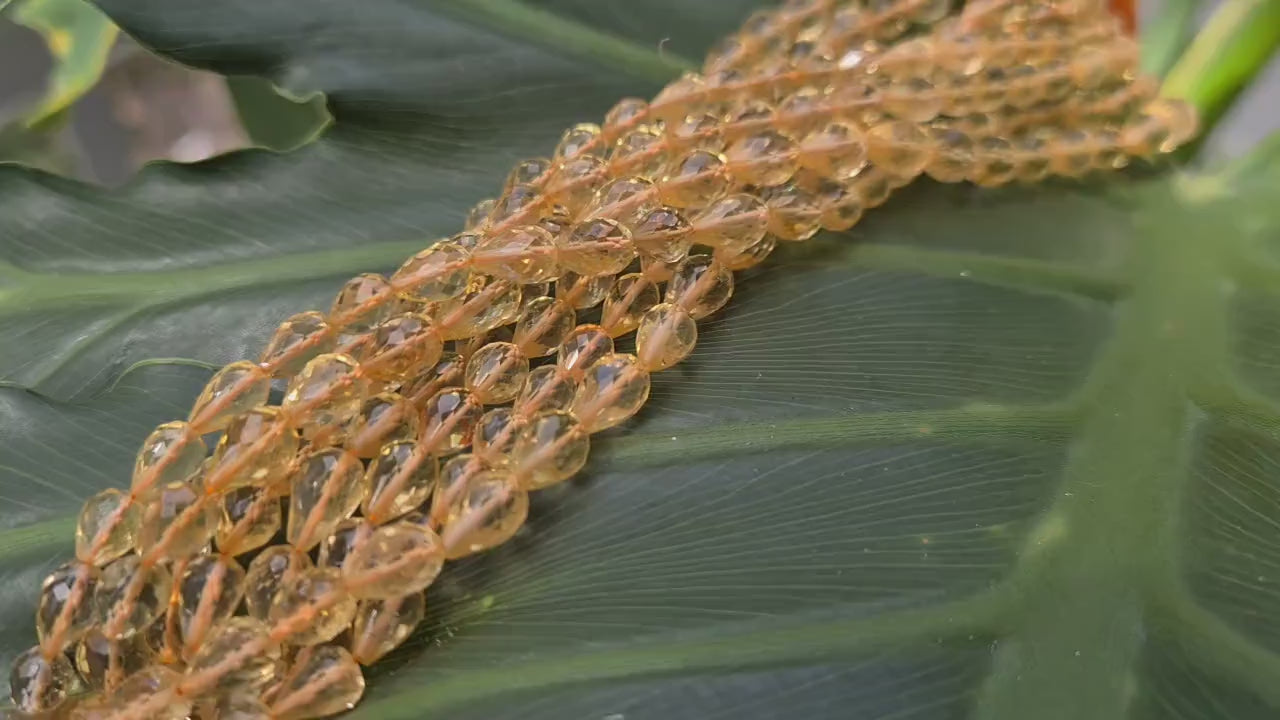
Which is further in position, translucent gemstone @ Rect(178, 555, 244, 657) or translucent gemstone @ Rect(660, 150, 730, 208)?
translucent gemstone @ Rect(660, 150, 730, 208)

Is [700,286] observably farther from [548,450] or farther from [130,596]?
[130,596]

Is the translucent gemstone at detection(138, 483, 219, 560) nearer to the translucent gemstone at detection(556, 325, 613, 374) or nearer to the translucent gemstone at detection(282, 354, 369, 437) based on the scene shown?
the translucent gemstone at detection(282, 354, 369, 437)

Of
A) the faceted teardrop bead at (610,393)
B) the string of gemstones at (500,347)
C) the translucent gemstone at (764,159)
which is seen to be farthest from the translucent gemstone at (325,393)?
the translucent gemstone at (764,159)

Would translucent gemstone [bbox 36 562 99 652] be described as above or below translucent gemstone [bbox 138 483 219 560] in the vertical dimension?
below

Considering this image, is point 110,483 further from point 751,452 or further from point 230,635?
point 751,452

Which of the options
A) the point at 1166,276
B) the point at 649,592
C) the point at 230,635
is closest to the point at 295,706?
the point at 230,635

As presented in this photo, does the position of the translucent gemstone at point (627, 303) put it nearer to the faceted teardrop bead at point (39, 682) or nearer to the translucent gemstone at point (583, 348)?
the translucent gemstone at point (583, 348)

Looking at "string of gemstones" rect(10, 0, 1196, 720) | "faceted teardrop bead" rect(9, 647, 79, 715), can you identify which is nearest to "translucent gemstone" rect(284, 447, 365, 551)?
"string of gemstones" rect(10, 0, 1196, 720)

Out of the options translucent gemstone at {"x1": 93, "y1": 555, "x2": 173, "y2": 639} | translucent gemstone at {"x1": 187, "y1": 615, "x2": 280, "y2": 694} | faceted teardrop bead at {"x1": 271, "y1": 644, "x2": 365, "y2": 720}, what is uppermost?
translucent gemstone at {"x1": 93, "y1": 555, "x2": 173, "y2": 639}
